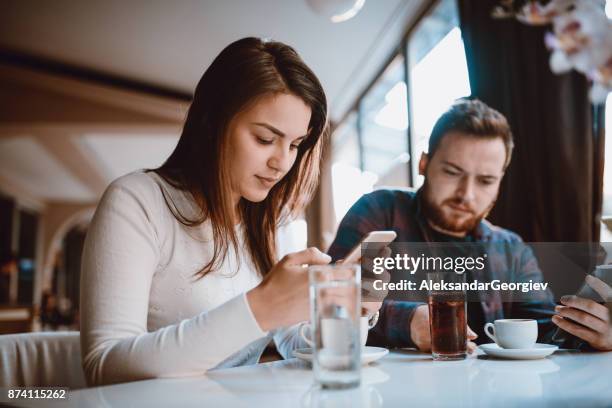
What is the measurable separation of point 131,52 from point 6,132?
92.1 inches

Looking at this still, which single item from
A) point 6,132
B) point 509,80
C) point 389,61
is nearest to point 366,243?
point 509,80

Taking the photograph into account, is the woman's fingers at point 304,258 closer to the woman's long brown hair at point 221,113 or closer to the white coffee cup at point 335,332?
the white coffee cup at point 335,332

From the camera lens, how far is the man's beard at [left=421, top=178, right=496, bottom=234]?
67.5 inches

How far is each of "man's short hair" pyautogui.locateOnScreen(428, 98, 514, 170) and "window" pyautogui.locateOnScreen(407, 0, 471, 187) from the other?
16.4 inches

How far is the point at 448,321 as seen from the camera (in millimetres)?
971

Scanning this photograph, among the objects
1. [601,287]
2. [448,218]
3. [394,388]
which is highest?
[448,218]

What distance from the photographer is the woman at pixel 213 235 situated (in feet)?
2.53

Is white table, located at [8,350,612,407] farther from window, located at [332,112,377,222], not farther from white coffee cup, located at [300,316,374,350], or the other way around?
window, located at [332,112,377,222]

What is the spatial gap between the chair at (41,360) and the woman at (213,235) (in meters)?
0.16

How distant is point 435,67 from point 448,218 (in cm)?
149

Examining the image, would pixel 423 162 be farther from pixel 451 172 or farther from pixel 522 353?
pixel 522 353

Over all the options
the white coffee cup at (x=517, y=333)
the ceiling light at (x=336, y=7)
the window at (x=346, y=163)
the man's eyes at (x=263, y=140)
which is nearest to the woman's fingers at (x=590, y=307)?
the white coffee cup at (x=517, y=333)

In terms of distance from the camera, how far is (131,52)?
4.76 meters

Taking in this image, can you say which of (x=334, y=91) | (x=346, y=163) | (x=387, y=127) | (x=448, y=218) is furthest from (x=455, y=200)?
(x=346, y=163)
